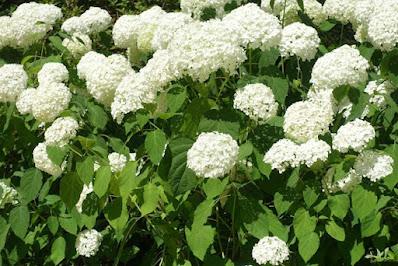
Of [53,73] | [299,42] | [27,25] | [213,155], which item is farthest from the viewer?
[27,25]

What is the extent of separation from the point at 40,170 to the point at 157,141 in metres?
0.90

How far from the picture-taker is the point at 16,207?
385 cm

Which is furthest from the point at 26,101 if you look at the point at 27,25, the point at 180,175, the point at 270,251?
the point at 270,251

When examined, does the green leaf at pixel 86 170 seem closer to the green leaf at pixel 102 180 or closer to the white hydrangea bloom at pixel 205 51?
the green leaf at pixel 102 180

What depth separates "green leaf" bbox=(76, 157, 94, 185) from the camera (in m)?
3.37

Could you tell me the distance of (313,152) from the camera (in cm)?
311

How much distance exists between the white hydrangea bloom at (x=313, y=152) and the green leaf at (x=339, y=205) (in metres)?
0.19

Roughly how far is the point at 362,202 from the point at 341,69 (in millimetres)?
643

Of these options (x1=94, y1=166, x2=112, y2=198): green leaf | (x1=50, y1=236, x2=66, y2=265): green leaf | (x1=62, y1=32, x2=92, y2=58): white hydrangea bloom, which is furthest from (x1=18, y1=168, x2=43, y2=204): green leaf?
(x1=62, y1=32, x2=92, y2=58): white hydrangea bloom

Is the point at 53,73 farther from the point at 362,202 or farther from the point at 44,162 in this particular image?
the point at 362,202

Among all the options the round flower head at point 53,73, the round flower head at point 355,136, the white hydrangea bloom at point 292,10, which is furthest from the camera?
the white hydrangea bloom at point 292,10

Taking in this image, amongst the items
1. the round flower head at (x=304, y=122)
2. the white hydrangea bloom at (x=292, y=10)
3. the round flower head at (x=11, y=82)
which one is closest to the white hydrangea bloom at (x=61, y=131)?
the round flower head at (x=11, y=82)

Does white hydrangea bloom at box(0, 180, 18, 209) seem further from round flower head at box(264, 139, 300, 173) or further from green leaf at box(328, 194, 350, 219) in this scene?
green leaf at box(328, 194, 350, 219)

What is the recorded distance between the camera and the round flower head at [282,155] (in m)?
3.14
